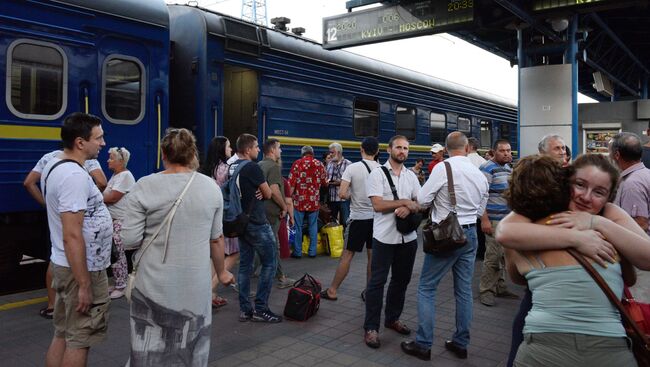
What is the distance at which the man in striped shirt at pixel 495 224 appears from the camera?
5.43 metres

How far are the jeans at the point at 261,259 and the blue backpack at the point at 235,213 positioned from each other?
0.23m

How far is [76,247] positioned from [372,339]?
2.42m

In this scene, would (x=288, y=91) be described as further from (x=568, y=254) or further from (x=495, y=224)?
(x=568, y=254)

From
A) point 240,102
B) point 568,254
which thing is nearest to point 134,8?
point 240,102

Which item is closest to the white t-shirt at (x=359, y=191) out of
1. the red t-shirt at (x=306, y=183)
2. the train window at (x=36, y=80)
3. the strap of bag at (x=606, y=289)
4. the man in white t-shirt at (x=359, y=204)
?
the man in white t-shirt at (x=359, y=204)

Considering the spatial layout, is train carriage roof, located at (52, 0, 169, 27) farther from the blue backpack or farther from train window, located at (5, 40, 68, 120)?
the blue backpack

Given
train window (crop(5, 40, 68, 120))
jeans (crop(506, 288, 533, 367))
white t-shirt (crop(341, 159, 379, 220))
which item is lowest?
jeans (crop(506, 288, 533, 367))

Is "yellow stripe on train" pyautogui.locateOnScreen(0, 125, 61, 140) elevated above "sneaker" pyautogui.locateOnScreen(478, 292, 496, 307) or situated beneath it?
elevated above

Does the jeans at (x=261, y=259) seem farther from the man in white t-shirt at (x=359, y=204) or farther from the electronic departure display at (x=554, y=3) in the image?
the electronic departure display at (x=554, y=3)

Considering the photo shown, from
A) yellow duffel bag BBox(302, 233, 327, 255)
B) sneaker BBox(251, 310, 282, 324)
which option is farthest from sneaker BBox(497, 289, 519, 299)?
yellow duffel bag BBox(302, 233, 327, 255)

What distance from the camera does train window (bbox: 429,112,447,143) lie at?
39.3 ft

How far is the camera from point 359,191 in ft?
17.1

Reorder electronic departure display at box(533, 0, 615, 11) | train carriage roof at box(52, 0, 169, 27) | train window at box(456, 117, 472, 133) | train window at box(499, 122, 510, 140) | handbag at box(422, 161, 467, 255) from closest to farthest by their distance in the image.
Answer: handbag at box(422, 161, 467, 255), train carriage roof at box(52, 0, 169, 27), electronic departure display at box(533, 0, 615, 11), train window at box(456, 117, 472, 133), train window at box(499, 122, 510, 140)

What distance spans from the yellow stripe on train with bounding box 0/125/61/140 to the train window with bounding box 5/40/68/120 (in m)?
0.11
